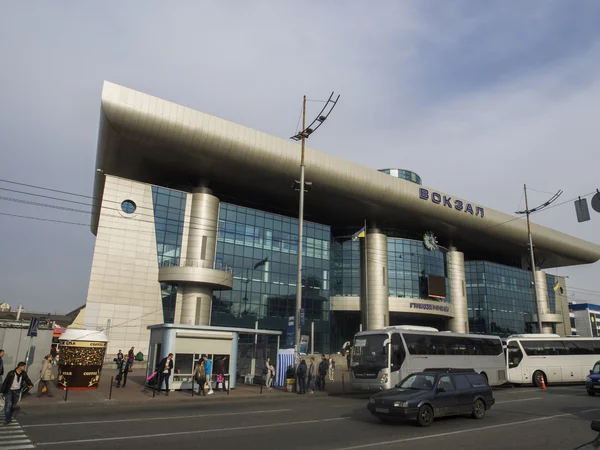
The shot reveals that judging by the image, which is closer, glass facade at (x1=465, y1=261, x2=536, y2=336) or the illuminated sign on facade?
the illuminated sign on facade

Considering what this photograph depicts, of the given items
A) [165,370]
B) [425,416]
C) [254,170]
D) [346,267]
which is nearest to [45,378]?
[165,370]

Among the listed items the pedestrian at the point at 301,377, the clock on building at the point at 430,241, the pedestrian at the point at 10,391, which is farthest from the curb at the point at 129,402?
the clock on building at the point at 430,241

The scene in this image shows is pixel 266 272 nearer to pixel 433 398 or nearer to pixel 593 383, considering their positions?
pixel 593 383

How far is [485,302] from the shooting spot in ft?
216

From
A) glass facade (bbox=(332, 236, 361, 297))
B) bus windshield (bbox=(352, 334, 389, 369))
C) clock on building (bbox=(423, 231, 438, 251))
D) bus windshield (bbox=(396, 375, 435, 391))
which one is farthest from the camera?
clock on building (bbox=(423, 231, 438, 251))

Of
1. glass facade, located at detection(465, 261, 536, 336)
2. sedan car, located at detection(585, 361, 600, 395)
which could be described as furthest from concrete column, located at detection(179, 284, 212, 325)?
glass facade, located at detection(465, 261, 536, 336)

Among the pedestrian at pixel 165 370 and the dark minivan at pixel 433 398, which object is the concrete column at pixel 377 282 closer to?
the pedestrian at pixel 165 370

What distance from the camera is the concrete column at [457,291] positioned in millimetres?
59509

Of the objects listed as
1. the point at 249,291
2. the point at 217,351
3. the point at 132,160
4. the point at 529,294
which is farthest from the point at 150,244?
the point at 529,294

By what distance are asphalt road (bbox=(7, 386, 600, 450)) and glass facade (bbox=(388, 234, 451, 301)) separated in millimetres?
39092

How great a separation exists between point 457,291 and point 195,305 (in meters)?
38.0

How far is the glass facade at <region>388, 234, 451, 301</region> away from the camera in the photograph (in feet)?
182

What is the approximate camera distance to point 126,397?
18.6 meters

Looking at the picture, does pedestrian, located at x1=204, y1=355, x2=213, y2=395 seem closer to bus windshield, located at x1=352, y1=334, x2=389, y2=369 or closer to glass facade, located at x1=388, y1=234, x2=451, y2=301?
bus windshield, located at x1=352, y1=334, x2=389, y2=369
